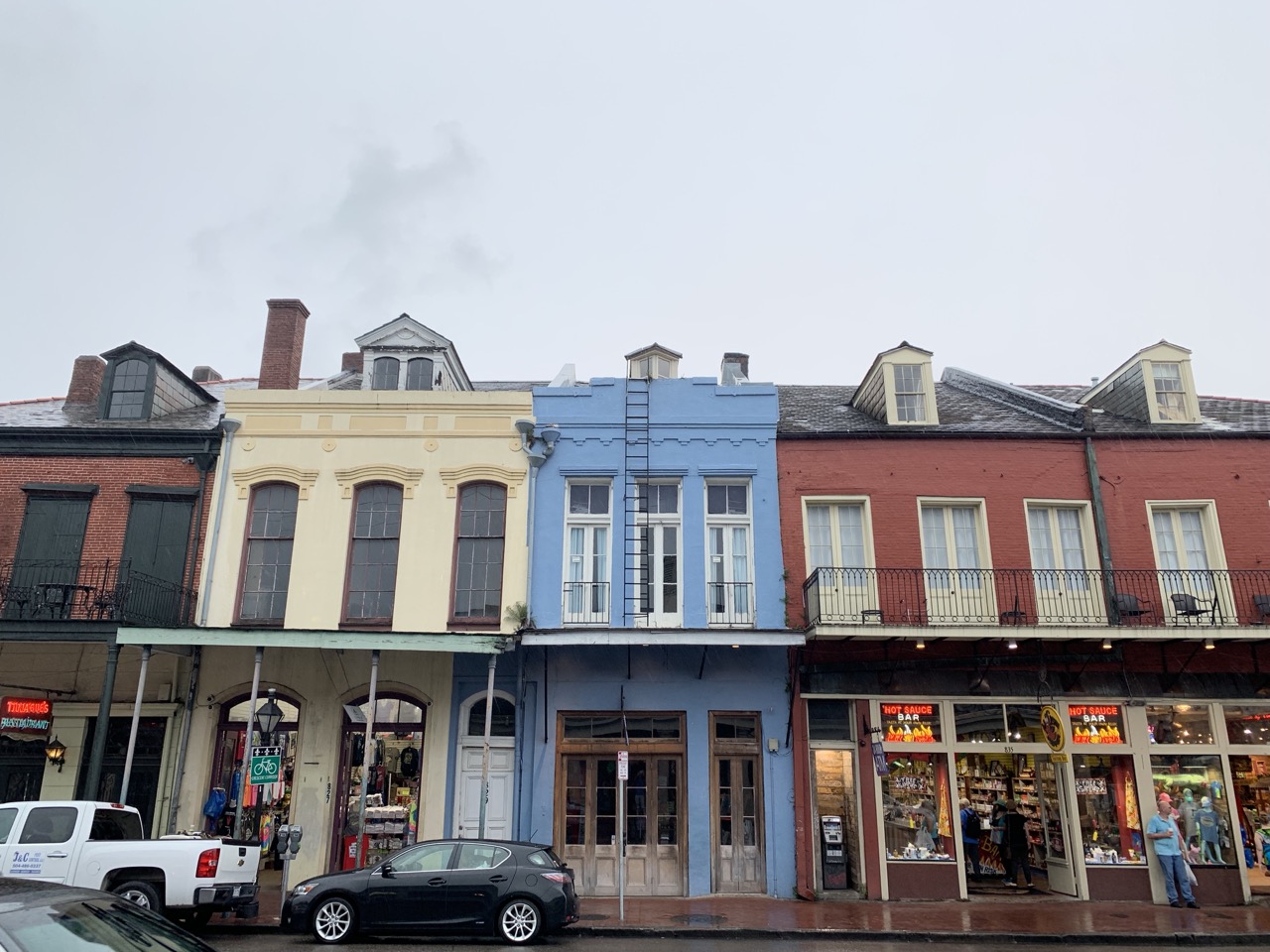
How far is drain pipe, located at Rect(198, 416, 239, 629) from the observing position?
16719 mm

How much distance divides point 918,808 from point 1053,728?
8.12 feet

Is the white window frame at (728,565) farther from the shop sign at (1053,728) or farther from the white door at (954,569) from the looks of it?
the shop sign at (1053,728)

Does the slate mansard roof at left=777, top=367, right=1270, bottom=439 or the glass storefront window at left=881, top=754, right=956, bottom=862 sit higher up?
the slate mansard roof at left=777, top=367, right=1270, bottom=439

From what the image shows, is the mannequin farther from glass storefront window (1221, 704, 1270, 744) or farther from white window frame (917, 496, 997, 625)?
white window frame (917, 496, 997, 625)

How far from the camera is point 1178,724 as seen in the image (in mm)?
15781

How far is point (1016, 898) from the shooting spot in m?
15.1

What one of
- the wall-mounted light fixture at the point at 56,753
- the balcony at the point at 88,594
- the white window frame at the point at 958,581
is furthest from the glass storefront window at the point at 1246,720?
the wall-mounted light fixture at the point at 56,753

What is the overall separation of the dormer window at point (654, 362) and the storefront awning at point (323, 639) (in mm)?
6244

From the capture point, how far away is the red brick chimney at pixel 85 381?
20.3m

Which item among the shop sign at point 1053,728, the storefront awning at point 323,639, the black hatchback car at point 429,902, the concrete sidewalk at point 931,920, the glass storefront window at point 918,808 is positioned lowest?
the concrete sidewalk at point 931,920

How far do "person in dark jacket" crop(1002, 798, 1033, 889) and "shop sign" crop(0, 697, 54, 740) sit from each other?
16288 mm

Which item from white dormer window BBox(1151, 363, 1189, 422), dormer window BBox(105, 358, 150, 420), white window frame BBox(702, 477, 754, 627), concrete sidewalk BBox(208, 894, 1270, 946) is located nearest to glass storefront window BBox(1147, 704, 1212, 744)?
concrete sidewalk BBox(208, 894, 1270, 946)

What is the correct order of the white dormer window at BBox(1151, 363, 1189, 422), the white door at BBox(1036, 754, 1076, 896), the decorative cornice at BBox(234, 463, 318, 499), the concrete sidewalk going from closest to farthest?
the concrete sidewalk
the white door at BBox(1036, 754, 1076, 896)
the decorative cornice at BBox(234, 463, 318, 499)
the white dormer window at BBox(1151, 363, 1189, 422)

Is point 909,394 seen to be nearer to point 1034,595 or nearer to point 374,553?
point 1034,595
